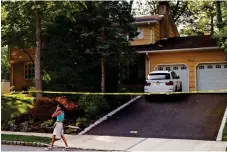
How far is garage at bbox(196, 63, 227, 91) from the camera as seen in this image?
23.7 m

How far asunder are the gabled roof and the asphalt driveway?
4.92 meters

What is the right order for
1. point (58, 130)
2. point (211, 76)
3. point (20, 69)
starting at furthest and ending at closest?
point (20, 69), point (211, 76), point (58, 130)

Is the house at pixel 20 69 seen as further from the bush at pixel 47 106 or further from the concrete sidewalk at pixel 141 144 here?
the concrete sidewalk at pixel 141 144

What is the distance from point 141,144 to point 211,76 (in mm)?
13743

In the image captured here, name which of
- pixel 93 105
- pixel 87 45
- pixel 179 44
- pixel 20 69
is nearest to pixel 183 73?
pixel 179 44

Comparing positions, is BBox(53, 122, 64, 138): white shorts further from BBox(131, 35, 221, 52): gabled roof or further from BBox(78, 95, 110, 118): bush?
BBox(131, 35, 221, 52): gabled roof

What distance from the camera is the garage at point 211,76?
23.7 m

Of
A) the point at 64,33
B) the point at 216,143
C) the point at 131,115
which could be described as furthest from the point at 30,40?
the point at 216,143

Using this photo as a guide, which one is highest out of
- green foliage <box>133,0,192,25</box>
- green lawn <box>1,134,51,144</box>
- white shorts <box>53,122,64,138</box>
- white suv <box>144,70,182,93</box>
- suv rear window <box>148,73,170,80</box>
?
green foliage <box>133,0,192,25</box>

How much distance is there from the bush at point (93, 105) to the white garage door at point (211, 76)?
28.9ft

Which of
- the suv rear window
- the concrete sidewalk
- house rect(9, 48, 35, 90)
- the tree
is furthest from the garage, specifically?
house rect(9, 48, 35, 90)

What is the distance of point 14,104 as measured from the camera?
19.0m

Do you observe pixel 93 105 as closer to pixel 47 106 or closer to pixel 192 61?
pixel 47 106

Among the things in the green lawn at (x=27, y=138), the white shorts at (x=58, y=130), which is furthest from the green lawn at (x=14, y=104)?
the white shorts at (x=58, y=130)
